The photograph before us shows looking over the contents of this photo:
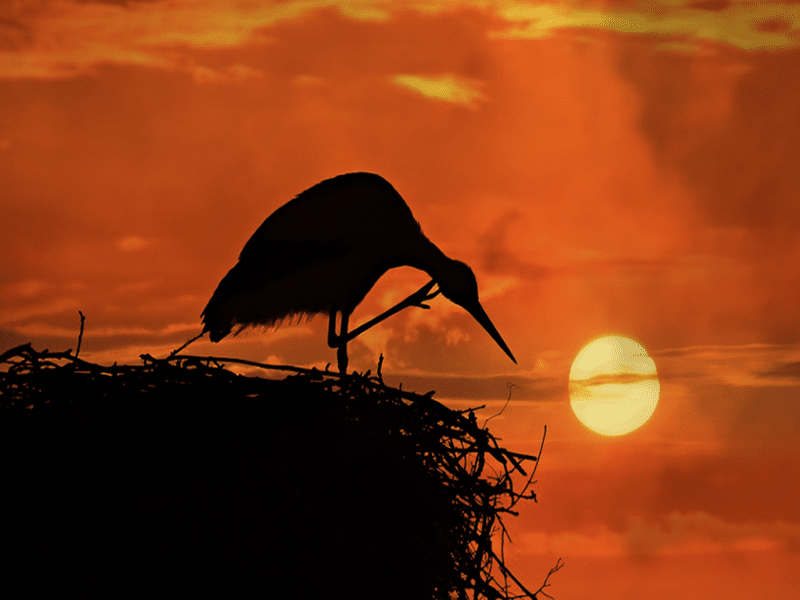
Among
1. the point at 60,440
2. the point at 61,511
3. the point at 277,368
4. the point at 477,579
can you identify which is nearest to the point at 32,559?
the point at 61,511

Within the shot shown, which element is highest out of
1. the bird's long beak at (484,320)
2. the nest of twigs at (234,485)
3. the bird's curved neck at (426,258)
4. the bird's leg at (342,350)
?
the bird's curved neck at (426,258)

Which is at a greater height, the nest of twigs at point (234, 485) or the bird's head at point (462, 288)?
the bird's head at point (462, 288)

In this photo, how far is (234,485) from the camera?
491 centimetres

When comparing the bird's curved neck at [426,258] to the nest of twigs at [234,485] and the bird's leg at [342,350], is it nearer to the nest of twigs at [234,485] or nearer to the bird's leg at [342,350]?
the bird's leg at [342,350]

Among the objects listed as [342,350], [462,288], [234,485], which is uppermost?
[462,288]

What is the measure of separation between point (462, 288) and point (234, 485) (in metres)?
3.76

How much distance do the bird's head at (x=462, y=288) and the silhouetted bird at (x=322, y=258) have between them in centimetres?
18

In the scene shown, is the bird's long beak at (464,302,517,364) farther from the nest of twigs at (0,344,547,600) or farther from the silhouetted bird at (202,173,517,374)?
the nest of twigs at (0,344,547,600)

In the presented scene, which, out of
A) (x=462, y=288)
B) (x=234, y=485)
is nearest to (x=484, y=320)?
(x=462, y=288)

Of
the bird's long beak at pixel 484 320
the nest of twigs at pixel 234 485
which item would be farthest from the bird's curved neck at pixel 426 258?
the nest of twigs at pixel 234 485

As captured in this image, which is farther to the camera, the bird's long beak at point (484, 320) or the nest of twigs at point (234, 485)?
Result: the bird's long beak at point (484, 320)

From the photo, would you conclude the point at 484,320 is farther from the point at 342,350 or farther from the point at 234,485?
the point at 234,485

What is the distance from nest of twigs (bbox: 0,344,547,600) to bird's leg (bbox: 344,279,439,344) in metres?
2.24

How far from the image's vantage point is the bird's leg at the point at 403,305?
7.70m
